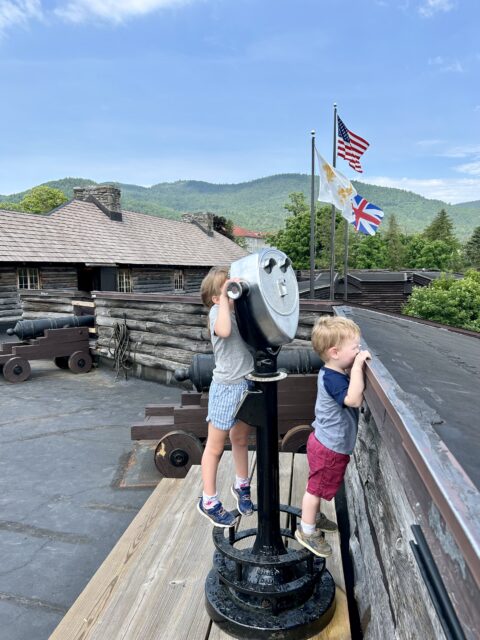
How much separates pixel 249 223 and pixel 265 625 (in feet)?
547

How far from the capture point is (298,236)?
154ft

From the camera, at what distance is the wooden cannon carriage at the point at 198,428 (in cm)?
445

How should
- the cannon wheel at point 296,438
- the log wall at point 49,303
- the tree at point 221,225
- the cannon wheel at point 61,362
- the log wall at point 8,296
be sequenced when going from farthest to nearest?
the tree at point 221,225
the log wall at point 8,296
the log wall at point 49,303
the cannon wheel at point 61,362
the cannon wheel at point 296,438

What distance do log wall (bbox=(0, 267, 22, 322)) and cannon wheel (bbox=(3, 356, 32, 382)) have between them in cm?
793

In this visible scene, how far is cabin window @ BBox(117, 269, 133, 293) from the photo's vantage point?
20250mm

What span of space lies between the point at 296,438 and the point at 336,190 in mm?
10292

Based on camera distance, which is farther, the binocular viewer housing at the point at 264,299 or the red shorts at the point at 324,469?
the red shorts at the point at 324,469

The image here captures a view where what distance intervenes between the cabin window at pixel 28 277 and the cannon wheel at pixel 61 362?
7.64 meters

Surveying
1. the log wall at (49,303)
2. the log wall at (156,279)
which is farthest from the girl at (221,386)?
the log wall at (156,279)

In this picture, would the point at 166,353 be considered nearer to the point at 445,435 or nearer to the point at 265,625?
the point at 265,625

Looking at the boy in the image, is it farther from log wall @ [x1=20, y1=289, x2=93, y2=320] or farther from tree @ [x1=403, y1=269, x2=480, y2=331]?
tree @ [x1=403, y1=269, x2=480, y2=331]

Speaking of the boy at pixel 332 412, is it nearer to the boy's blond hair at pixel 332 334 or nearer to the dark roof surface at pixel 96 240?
the boy's blond hair at pixel 332 334

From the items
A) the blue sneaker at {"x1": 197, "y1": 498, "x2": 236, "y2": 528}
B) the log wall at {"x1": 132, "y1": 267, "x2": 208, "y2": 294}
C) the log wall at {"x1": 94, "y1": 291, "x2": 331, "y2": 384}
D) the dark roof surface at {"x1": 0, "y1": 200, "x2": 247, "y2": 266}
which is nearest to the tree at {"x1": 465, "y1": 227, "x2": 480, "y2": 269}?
the dark roof surface at {"x1": 0, "y1": 200, "x2": 247, "y2": 266}

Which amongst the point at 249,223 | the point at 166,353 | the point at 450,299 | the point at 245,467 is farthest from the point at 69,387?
the point at 249,223
